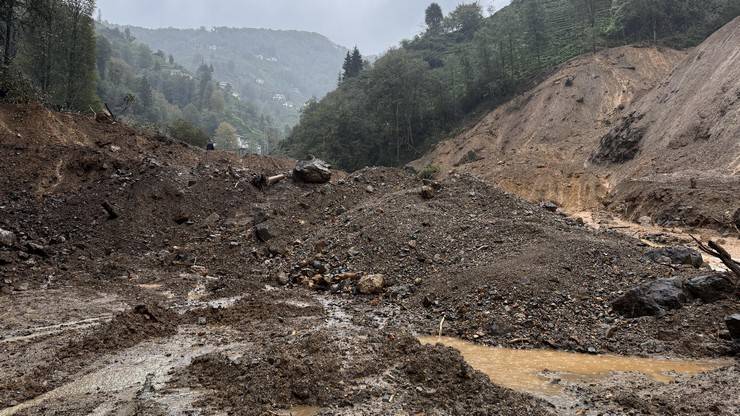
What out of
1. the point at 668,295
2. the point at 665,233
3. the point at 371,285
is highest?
the point at 668,295

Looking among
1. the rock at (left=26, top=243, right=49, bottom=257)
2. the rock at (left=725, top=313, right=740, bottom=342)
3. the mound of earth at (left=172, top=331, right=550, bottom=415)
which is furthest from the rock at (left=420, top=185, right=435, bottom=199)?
the rock at (left=26, top=243, right=49, bottom=257)

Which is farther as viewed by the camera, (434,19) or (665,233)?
(434,19)

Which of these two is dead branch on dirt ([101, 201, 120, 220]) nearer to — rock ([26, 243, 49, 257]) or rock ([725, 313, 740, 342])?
rock ([26, 243, 49, 257])

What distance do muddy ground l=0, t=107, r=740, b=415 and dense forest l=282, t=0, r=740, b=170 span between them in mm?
22913

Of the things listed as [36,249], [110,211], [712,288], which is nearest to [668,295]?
[712,288]

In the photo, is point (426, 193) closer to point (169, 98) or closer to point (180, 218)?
point (180, 218)

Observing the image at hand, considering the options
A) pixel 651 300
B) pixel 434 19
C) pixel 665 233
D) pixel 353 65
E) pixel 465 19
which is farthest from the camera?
pixel 434 19

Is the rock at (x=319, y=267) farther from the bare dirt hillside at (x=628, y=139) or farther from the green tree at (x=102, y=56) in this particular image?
the green tree at (x=102, y=56)

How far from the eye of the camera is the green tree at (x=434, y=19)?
3094 inches

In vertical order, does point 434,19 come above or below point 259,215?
above

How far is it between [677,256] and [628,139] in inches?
637

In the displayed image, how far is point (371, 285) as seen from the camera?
377 inches

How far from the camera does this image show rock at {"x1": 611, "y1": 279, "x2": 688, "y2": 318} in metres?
7.62

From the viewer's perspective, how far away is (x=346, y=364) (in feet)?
18.8
